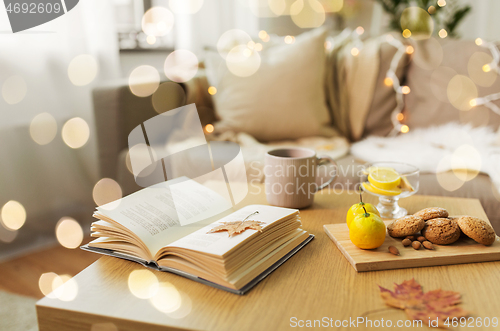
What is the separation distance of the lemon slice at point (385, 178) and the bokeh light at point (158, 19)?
1.85 m

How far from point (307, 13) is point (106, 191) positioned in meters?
2.04

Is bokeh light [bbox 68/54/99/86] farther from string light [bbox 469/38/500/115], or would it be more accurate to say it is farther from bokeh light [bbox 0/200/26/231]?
string light [bbox 469/38/500/115]

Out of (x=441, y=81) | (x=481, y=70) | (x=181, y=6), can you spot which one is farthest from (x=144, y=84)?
(x=481, y=70)

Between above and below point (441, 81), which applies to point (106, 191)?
below

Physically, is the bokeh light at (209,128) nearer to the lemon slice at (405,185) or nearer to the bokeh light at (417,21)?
the lemon slice at (405,185)

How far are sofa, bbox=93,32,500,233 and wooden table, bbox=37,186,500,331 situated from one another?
0.69m

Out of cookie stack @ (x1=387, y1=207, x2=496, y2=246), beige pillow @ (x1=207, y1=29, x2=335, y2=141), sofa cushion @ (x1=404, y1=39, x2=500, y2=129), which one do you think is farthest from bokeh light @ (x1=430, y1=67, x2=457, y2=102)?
cookie stack @ (x1=387, y1=207, x2=496, y2=246)

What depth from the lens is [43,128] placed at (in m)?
1.57

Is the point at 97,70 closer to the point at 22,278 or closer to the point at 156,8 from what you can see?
the point at 156,8

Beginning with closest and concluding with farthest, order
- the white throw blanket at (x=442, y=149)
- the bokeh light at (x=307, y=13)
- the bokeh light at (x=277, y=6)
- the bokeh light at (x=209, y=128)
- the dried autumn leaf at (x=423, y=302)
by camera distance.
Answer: the dried autumn leaf at (x=423, y=302), the white throw blanket at (x=442, y=149), the bokeh light at (x=209, y=128), the bokeh light at (x=277, y=6), the bokeh light at (x=307, y=13)

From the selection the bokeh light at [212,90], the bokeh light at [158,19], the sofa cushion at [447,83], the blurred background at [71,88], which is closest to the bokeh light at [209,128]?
the blurred background at [71,88]

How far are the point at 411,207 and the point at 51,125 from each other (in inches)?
56.4

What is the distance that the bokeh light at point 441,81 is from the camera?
1.52m

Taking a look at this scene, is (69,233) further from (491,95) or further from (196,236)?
(491,95)
